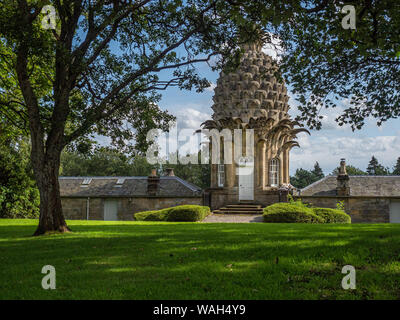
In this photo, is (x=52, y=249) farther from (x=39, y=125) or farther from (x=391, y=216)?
(x=391, y=216)

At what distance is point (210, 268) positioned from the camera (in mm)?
6262

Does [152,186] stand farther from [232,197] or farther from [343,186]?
[343,186]

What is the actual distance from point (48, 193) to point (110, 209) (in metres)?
19.0

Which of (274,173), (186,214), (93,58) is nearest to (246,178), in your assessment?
(274,173)

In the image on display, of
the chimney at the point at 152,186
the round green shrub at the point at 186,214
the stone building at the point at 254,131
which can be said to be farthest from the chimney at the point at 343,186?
the chimney at the point at 152,186

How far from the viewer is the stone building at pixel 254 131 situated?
92.0ft

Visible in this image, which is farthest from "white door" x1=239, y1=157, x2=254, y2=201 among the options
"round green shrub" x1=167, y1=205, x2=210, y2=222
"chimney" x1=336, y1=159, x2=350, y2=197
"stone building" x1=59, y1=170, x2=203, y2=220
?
"chimney" x1=336, y1=159, x2=350, y2=197

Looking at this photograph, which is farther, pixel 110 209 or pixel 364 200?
pixel 110 209

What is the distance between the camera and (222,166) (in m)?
29.4

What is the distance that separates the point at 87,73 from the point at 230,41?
5901 mm

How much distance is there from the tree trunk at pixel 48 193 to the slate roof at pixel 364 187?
21.4 meters

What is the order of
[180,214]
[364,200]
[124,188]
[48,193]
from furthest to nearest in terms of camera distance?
[124,188] < [364,200] < [180,214] < [48,193]

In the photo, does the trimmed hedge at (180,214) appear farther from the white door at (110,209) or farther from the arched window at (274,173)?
the arched window at (274,173)

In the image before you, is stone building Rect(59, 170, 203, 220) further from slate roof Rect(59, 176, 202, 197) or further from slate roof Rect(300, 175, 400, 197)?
slate roof Rect(300, 175, 400, 197)
